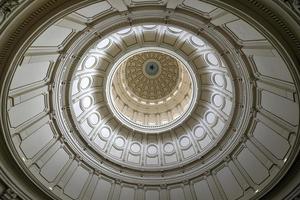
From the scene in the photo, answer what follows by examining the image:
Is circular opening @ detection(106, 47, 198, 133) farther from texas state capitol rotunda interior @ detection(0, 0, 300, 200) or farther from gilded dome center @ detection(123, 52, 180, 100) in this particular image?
texas state capitol rotunda interior @ detection(0, 0, 300, 200)

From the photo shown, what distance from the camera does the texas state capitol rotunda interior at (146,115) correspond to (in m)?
10.8

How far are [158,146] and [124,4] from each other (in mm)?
12516

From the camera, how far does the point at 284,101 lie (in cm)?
1345

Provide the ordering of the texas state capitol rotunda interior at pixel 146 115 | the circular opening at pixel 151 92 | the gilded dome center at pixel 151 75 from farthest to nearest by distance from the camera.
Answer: the gilded dome center at pixel 151 75, the circular opening at pixel 151 92, the texas state capitol rotunda interior at pixel 146 115

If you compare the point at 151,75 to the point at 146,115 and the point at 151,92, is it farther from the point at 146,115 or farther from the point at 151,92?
the point at 146,115

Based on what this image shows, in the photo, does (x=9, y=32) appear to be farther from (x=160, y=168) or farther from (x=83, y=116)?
(x=160, y=168)

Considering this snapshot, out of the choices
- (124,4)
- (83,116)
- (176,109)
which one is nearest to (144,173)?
(83,116)

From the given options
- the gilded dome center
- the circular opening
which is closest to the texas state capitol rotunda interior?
the circular opening

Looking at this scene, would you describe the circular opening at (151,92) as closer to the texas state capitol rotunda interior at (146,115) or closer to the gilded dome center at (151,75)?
the gilded dome center at (151,75)

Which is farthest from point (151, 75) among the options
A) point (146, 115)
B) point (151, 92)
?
point (146, 115)

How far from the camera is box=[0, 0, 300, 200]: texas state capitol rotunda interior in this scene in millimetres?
10781

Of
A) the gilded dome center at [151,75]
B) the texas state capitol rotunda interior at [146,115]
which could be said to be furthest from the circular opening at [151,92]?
the texas state capitol rotunda interior at [146,115]

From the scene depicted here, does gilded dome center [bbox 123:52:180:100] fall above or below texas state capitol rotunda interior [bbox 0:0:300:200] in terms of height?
above

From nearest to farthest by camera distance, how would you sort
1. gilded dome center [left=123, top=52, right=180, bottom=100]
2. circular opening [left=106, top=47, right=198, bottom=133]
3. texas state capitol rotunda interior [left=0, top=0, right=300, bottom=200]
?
texas state capitol rotunda interior [left=0, top=0, right=300, bottom=200]
circular opening [left=106, top=47, right=198, bottom=133]
gilded dome center [left=123, top=52, right=180, bottom=100]
